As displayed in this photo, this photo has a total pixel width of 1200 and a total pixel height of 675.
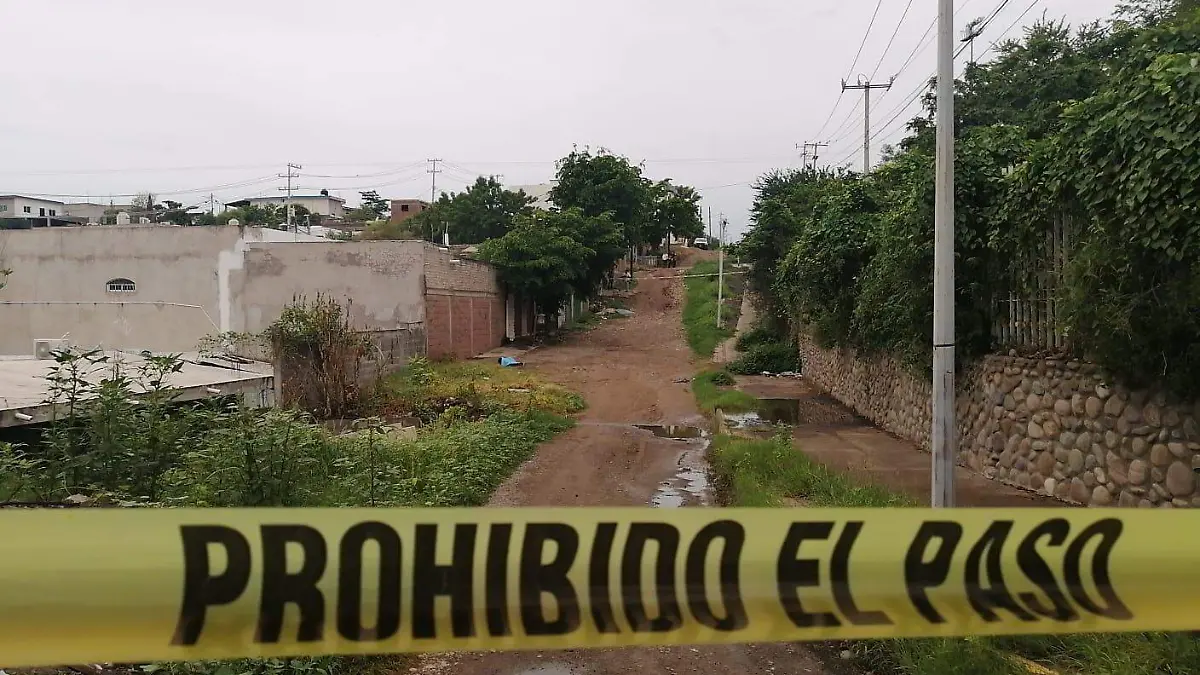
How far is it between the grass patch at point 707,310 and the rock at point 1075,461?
72.4 feet

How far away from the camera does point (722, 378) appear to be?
22.0m

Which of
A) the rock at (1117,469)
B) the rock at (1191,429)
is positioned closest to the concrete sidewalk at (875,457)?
the rock at (1117,469)

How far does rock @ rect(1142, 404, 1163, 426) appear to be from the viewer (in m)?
5.89

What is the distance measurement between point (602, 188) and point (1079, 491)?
3470 cm

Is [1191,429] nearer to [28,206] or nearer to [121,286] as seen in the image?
[121,286]

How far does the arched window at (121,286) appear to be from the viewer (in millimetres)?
23328

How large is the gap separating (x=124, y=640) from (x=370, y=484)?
629cm

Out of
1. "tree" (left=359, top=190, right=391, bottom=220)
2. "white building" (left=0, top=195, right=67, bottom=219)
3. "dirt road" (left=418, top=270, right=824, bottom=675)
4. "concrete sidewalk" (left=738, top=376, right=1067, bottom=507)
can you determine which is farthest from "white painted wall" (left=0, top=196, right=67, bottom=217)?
"concrete sidewalk" (left=738, top=376, right=1067, bottom=507)

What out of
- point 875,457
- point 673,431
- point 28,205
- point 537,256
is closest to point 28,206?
point 28,205

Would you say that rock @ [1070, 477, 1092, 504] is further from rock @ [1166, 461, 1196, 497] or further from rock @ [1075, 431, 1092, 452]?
rock @ [1166, 461, 1196, 497]

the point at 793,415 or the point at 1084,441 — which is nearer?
the point at 1084,441

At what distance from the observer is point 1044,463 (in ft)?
25.3

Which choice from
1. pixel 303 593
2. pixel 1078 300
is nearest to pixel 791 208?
pixel 1078 300

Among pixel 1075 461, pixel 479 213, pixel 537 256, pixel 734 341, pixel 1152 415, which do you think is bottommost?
pixel 1075 461
